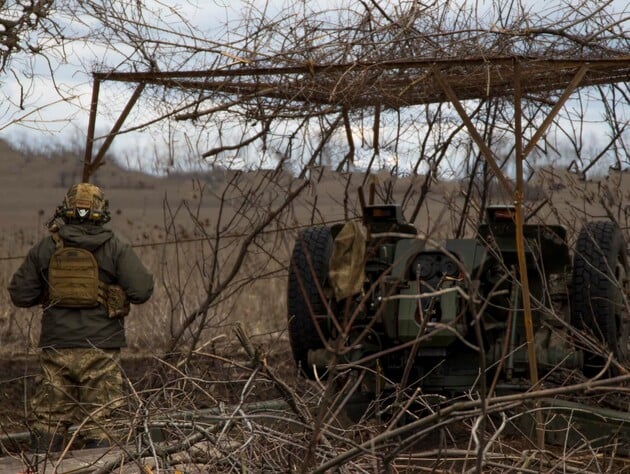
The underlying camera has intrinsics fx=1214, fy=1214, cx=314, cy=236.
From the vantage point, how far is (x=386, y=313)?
7.88 m

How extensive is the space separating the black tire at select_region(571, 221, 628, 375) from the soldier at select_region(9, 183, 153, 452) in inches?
113

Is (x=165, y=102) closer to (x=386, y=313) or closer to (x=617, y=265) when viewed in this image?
(x=386, y=313)

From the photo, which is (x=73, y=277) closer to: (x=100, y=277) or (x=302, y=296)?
(x=100, y=277)

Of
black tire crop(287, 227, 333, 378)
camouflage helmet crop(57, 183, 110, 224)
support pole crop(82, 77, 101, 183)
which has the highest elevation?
support pole crop(82, 77, 101, 183)

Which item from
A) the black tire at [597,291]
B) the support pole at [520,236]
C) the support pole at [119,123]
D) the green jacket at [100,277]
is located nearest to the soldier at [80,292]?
the green jacket at [100,277]

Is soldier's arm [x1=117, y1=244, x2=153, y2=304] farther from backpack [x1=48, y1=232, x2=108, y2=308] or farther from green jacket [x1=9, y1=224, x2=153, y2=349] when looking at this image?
backpack [x1=48, y1=232, x2=108, y2=308]

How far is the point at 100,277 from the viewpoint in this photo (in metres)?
8.20

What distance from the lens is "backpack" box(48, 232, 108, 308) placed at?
8.05 meters

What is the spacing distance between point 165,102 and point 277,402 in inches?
97.3

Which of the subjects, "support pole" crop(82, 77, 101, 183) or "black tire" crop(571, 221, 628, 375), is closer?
"black tire" crop(571, 221, 628, 375)

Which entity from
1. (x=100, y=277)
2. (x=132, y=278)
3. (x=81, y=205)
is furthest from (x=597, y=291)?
(x=81, y=205)

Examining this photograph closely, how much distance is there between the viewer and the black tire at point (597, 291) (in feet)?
25.9

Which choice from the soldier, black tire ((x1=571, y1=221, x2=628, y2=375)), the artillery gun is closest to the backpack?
the soldier

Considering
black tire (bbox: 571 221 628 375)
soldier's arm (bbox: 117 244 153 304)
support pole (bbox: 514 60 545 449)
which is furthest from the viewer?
soldier's arm (bbox: 117 244 153 304)
